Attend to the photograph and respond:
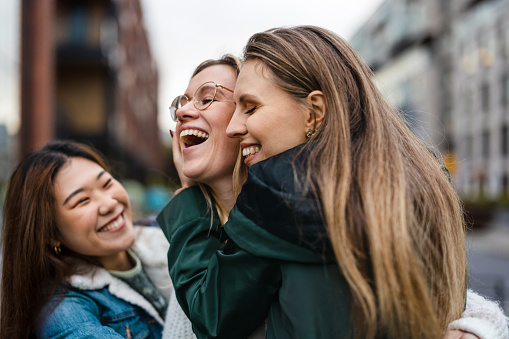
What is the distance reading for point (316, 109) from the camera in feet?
4.92

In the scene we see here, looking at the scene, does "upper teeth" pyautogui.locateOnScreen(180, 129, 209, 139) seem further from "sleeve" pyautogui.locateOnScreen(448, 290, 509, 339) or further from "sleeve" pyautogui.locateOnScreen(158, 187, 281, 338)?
"sleeve" pyautogui.locateOnScreen(448, 290, 509, 339)

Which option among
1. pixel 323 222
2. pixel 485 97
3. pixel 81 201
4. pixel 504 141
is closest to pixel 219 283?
pixel 323 222

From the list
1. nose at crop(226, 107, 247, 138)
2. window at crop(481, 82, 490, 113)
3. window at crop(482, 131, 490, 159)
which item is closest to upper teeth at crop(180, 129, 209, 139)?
nose at crop(226, 107, 247, 138)

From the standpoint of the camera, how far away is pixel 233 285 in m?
1.39

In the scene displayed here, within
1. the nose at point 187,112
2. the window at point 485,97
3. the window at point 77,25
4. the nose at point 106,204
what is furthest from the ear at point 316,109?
the window at point 485,97

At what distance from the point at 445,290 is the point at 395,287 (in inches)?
11.7

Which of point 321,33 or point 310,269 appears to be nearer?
point 310,269

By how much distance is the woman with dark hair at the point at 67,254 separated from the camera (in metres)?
2.02

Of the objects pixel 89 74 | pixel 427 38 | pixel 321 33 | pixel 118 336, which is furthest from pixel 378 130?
pixel 427 38

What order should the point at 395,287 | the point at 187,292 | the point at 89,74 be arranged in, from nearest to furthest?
1. the point at 395,287
2. the point at 187,292
3. the point at 89,74

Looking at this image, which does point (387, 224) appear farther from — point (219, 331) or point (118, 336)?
point (118, 336)

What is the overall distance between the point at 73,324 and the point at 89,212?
509 millimetres

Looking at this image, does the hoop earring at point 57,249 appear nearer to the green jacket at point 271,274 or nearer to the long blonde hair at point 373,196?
the green jacket at point 271,274

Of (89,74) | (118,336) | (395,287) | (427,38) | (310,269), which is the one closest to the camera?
(395,287)
